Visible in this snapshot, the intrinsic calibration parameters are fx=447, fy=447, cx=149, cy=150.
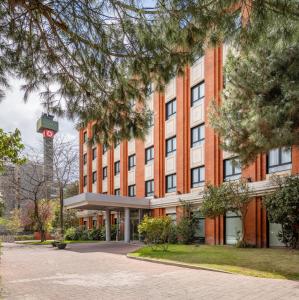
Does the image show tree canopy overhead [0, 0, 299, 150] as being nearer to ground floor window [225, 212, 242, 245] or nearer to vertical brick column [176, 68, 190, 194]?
ground floor window [225, 212, 242, 245]

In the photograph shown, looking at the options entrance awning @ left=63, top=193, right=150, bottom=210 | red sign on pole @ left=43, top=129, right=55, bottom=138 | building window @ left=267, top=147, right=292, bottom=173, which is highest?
red sign on pole @ left=43, top=129, right=55, bottom=138

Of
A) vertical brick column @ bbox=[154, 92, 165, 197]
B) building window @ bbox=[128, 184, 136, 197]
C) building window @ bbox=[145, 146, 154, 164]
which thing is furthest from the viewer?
building window @ bbox=[128, 184, 136, 197]

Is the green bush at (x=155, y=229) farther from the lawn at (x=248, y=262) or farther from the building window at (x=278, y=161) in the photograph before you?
the building window at (x=278, y=161)

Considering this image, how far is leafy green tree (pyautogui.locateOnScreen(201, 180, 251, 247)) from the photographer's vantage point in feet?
79.5

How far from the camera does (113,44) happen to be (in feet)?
26.3

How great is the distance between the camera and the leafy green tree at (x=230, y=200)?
2422cm

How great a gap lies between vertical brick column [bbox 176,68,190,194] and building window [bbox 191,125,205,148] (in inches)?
16.4

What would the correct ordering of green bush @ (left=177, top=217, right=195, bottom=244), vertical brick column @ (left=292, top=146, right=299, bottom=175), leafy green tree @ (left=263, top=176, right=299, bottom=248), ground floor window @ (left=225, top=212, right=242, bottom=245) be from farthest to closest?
1. green bush @ (left=177, top=217, right=195, bottom=244)
2. ground floor window @ (left=225, top=212, right=242, bottom=245)
3. vertical brick column @ (left=292, top=146, right=299, bottom=175)
4. leafy green tree @ (left=263, top=176, right=299, bottom=248)

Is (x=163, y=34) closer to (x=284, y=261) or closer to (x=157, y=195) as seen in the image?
(x=284, y=261)

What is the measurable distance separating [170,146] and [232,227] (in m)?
9.50

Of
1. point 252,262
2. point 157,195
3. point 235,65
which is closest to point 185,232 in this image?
point 157,195

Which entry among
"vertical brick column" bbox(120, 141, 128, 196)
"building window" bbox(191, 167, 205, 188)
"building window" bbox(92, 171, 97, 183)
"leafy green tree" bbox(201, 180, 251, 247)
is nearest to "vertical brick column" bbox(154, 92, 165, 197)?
"building window" bbox(191, 167, 205, 188)

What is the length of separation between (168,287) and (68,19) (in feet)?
25.9

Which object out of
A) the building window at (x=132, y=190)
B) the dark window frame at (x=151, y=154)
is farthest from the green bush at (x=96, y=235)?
the dark window frame at (x=151, y=154)
